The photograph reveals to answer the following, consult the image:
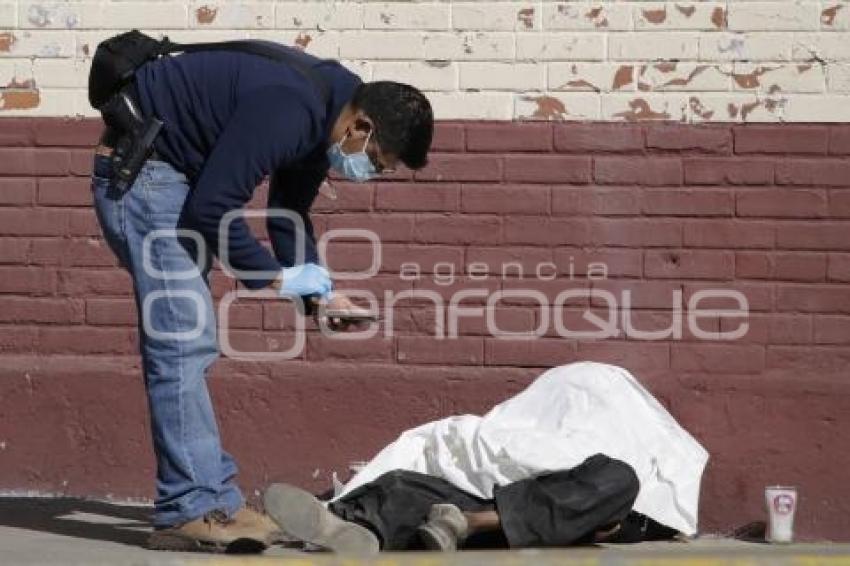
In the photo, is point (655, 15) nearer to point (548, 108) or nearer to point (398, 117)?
point (548, 108)

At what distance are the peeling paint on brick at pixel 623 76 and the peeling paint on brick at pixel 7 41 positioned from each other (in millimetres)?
2350

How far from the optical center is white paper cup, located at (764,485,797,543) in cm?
620

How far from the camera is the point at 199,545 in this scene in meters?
5.44

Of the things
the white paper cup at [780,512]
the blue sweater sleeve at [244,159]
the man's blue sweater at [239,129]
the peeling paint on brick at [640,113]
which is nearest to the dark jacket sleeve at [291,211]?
the man's blue sweater at [239,129]

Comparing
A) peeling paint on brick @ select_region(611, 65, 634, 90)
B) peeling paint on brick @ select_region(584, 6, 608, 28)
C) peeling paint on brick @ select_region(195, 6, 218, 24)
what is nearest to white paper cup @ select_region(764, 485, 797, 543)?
peeling paint on brick @ select_region(611, 65, 634, 90)

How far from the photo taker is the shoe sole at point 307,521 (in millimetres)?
5312

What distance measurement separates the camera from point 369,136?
521 centimetres

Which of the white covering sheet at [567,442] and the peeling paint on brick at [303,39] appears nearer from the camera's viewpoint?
the white covering sheet at [567,442]

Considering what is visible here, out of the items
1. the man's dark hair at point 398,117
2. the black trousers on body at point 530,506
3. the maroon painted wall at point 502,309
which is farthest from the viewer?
the maroon painted wall at point 502,309

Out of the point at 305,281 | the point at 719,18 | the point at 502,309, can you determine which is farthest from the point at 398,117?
the point at 719,18

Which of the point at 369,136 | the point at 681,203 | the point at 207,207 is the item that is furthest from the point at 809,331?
the point at 207,207

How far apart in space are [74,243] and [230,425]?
95 centimetres

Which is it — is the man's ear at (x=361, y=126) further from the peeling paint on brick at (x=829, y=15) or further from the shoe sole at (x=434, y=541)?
the peeling paint on brick at (x=829, y=15)

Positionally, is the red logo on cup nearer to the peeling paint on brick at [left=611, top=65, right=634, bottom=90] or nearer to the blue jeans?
the peeling paint on brick at [left=611, top=65, right=634, bottom=90]
